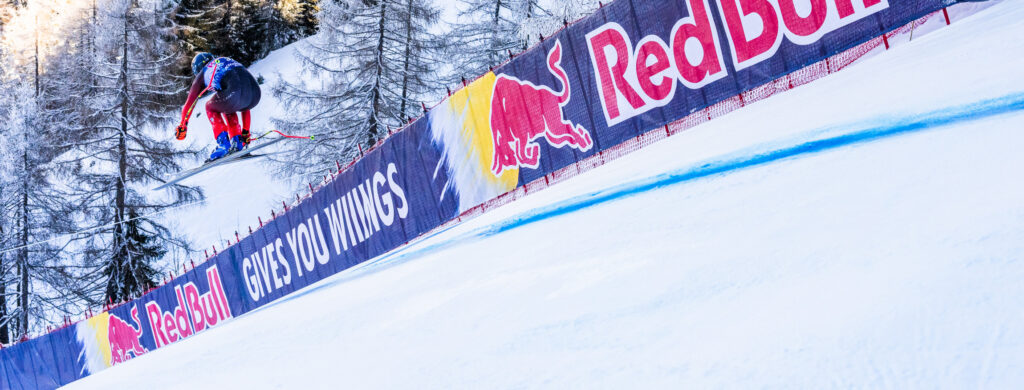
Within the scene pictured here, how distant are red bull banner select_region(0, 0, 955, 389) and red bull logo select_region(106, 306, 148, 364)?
238 centimetres

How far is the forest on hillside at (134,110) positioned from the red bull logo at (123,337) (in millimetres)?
3992

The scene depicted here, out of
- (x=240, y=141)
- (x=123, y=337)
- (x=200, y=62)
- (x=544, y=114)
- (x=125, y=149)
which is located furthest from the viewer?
(x=125, y=149)

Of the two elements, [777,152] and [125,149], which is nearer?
[777,152]

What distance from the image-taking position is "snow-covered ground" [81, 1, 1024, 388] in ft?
7.14

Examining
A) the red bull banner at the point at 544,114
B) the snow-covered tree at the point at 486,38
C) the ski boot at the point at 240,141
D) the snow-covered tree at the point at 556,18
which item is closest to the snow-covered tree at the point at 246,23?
the snow-covered tree at the point at 486,38

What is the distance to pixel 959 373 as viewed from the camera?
185cm

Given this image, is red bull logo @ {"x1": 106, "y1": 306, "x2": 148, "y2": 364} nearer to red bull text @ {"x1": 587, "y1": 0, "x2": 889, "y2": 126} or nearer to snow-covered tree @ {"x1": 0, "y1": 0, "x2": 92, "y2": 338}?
snow-covered tree @ {"x1": 0, "y1": 0, "x2": 92, "y2": 338}

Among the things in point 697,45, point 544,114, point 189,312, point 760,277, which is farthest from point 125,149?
point 760,277

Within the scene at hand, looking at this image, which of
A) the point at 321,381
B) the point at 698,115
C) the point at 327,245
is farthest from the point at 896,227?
the point at 327,245

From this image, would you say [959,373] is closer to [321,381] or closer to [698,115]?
[321,381]

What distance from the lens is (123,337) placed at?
18016 millimetres

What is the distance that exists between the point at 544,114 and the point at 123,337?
43.9 feet

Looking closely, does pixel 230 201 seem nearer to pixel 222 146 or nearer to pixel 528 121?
pixel 222 146

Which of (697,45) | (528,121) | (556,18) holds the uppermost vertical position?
(556,18)
